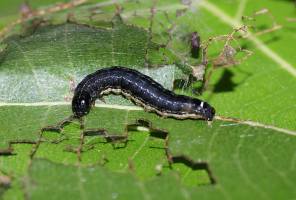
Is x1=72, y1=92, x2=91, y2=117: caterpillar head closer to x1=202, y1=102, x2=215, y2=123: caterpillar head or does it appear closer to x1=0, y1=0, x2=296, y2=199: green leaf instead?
x1=0, y1=0, x2=296, y2=199: green leaf

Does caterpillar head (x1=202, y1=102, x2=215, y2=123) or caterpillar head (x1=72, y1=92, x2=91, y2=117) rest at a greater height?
caterpillar head (x1=202, y1=102, x2=215, y2=123)

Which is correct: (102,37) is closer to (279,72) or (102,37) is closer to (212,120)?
(212,120)

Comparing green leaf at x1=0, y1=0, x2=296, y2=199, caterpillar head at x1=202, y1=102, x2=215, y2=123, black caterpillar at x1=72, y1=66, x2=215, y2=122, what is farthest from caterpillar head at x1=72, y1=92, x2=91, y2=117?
caterpillar head at x1=202, y1=102, x2=215, y2=123

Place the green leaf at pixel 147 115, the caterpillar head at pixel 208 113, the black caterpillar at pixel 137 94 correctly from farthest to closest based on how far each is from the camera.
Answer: the black caterpillar at pixel 137 94 → the caterpillar head at pixel 208 113 → the green leaf at pixel 147 115

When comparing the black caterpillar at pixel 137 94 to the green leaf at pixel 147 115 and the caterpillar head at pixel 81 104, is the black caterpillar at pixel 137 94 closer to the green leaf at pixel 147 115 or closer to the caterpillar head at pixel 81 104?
the caterpillar head at pixel 81 104

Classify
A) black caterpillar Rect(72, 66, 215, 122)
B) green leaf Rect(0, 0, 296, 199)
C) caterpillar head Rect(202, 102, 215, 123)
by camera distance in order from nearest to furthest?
green leaf Rect(0, 0, 296, 199), caterpillar head Rect(202, 102, 215, 123), black caterpillar Rect(72, 66, 215, 122)

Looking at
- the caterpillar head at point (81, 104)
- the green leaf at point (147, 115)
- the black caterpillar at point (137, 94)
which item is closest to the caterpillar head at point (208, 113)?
the black caterpillar at point (137, 94)

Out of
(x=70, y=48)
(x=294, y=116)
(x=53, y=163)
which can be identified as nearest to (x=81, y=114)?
(x=53, y=163)
